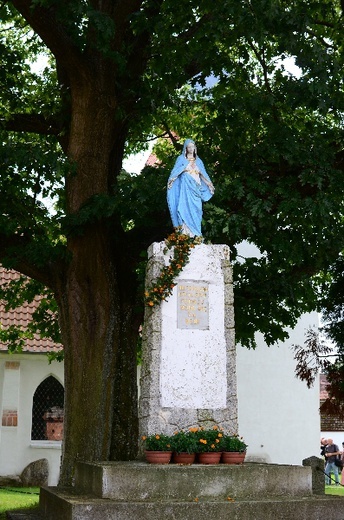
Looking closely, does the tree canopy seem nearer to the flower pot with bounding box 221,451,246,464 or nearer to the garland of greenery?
the garland of greenery

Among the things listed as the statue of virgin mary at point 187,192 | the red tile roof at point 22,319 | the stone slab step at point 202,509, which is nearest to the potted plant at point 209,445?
the stone slab step at point 202,509

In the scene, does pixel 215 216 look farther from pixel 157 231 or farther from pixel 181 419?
pixel 181 419

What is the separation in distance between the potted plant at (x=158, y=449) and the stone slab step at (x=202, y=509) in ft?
2.47

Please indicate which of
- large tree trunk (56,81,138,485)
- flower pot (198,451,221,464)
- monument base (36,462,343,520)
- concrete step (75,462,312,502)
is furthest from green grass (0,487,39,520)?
monument base (36,462,343,520)

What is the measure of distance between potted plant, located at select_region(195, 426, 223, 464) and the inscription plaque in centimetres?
140

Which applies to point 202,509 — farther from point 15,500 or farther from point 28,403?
point 28,403

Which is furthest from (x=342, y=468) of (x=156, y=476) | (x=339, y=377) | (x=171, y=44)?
(x=156, y=476)

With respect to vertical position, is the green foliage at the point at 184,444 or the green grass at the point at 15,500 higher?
the green foliage at the point at 184,444

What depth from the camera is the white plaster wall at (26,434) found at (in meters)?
21.6

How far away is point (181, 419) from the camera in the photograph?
31.6ft

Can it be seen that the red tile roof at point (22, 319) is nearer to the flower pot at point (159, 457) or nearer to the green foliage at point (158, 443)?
the green foliage at point (158, 443)

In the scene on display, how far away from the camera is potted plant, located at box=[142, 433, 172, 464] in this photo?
8.78 m

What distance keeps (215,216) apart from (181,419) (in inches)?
140

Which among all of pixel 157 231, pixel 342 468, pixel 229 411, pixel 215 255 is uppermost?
pixel 157 231
